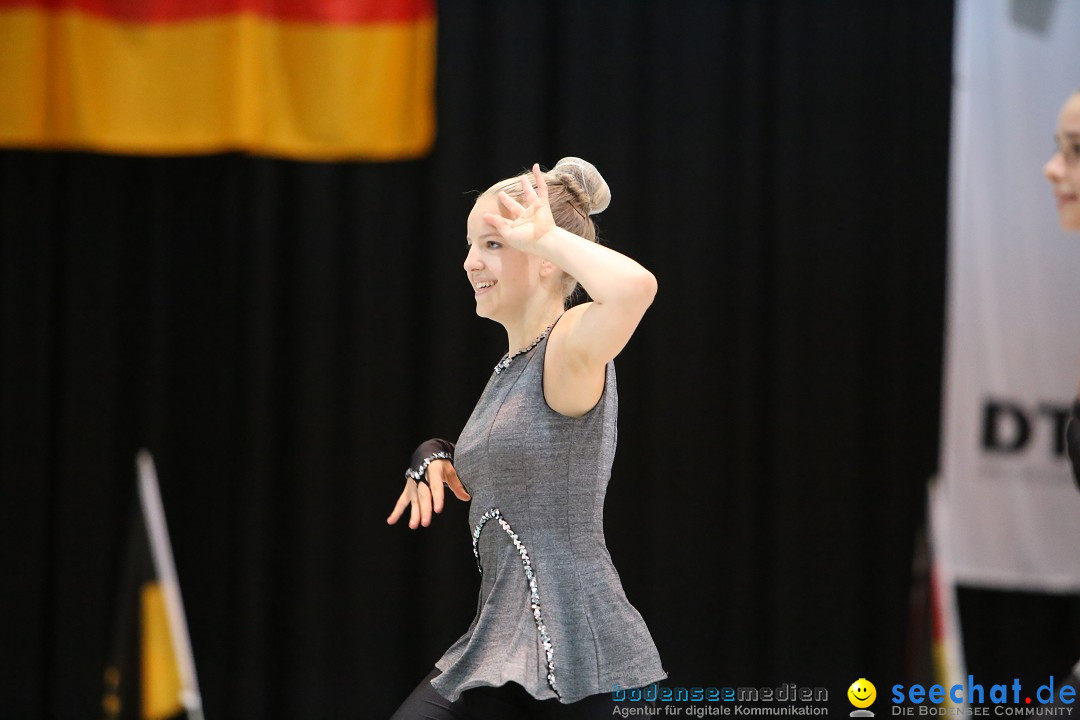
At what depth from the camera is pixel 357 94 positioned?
395 centimetres

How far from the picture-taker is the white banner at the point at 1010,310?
3.55 metres

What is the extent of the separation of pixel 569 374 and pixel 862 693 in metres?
2.44

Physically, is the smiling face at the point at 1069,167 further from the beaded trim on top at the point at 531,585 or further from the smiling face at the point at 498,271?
the beaded trim on top at the point at 531,585

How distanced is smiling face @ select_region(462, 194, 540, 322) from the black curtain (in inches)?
75.5

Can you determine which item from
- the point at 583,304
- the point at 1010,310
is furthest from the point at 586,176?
the point at 1010,310

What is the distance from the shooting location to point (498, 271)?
2.01 meters

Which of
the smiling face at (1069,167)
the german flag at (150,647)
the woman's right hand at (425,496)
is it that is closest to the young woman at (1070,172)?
the smiling face at (1069,167)

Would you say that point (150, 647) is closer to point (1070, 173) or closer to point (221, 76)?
point (1070, 173)

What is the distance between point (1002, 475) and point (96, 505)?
122 inches

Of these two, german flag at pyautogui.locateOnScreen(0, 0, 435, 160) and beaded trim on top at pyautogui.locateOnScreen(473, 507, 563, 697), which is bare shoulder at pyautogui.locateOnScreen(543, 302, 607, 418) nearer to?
beaded trim on top at pyautogui.locateOnScreen(473, 507, 563, 697)

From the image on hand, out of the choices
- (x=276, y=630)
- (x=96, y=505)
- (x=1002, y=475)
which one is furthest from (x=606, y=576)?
(x=96, y=505)

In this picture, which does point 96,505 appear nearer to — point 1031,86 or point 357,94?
point 357,94

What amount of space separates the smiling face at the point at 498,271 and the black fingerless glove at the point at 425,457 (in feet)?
0.92

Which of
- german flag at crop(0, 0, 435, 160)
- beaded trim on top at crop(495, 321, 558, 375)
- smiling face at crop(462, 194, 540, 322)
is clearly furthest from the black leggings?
german flag at crop(0, 0, 435, 160)
